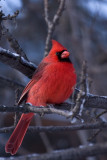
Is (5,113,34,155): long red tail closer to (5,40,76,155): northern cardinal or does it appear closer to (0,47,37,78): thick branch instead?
(5,40,76,155): northern cardinal

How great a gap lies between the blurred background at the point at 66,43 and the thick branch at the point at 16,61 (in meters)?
1.60

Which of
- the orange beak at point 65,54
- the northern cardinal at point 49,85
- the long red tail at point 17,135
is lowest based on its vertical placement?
the long red tail at point 17,135

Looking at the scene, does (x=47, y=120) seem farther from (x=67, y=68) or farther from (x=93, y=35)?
(x=67, y=68)

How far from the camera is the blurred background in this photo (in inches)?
154

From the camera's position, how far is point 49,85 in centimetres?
201

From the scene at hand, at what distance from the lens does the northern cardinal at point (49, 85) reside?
2.00 meters

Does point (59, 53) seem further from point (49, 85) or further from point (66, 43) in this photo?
point (66, 43)

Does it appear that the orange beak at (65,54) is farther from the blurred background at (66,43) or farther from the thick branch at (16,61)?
the blurred background at (66,43)

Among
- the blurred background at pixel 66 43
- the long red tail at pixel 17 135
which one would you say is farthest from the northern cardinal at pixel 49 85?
the blurred background at pixel 66 43

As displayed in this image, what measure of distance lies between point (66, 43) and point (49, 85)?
2.69m

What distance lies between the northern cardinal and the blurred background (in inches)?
53.9

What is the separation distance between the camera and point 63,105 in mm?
2082

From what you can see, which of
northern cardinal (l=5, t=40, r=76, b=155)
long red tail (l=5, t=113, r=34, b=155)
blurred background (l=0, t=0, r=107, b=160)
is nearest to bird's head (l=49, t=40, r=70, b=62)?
northern cardinal (l=5, t=40, r=76, b=155)

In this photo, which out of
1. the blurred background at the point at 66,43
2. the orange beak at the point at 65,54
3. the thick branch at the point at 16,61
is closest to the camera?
the thick branch at the point at 16,61
